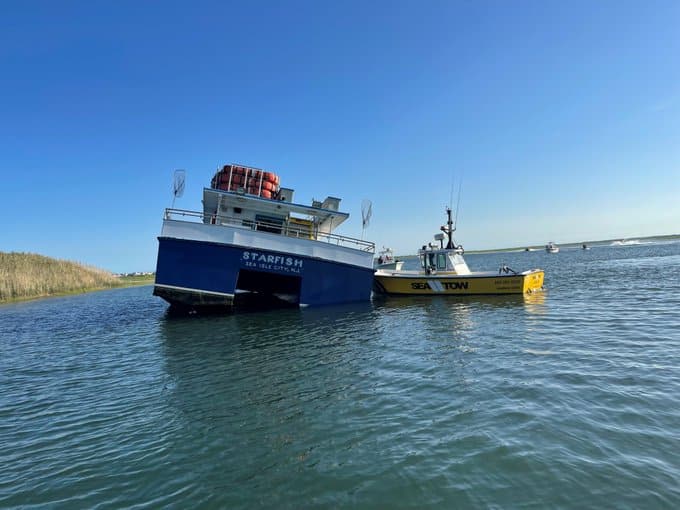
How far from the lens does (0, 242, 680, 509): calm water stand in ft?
13.5

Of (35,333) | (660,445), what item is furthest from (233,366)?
(35,333)

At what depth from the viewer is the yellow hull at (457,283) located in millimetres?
21062

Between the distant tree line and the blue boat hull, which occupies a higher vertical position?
the blue boat hull

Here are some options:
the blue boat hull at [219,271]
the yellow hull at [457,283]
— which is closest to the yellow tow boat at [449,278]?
the yellow hull at [457,283]

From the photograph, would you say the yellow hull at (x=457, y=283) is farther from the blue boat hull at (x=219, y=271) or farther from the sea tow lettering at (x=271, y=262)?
the sea tow lettering at (x=271, y=262)

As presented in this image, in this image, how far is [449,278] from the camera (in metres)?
21.9

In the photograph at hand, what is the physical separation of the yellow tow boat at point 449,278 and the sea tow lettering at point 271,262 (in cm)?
697

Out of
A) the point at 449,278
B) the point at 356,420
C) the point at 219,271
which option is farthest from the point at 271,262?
the point at 356,420

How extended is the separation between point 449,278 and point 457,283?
560 millimetres

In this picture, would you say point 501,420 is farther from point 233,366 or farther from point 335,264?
point 335,264

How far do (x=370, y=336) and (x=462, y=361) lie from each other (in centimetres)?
397

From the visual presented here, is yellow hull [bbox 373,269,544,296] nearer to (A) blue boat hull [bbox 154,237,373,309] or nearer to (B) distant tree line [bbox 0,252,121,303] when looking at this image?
(A) blue boat hull [bbox 154,237,373,309]

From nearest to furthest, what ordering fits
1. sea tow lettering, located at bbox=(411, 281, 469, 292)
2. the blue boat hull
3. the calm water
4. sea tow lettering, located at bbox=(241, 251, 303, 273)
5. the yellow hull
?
the calm water
the blue boat hull
sea tow lettering, located at bbox=(241, 251, 303, 273)
the yellow hull
sea tow lettering, located at bbox=(411, 281, 469, 292)

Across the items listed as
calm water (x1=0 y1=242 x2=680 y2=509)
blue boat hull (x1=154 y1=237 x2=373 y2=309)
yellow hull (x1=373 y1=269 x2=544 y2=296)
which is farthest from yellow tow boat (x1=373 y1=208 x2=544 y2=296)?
calm water (x1=0 y1=242 x2=680 y2=509)
